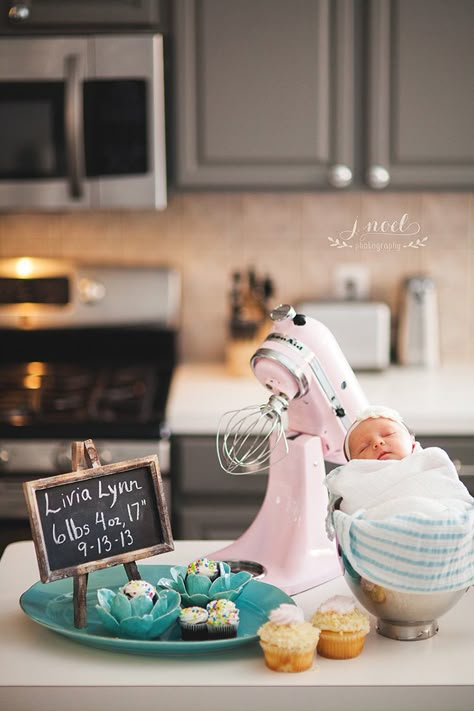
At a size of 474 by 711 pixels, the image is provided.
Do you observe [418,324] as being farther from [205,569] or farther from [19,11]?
[205,569]

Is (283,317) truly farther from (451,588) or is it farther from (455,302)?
(455,302)

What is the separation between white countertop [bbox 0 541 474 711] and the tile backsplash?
1924 millimetres

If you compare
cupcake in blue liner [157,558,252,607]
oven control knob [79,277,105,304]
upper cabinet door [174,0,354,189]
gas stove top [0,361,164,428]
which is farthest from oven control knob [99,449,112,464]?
cupcake in blue liner [157,558,252,607]

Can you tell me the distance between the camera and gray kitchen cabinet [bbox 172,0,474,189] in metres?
2.52

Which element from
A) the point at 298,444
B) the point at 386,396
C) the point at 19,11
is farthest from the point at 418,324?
the point at 298,444

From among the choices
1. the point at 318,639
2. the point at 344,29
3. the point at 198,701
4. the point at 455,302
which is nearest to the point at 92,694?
the point at 198,701

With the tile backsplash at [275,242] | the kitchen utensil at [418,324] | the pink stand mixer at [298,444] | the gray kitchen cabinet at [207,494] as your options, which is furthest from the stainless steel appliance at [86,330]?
the pink stand mixer at [298,444]

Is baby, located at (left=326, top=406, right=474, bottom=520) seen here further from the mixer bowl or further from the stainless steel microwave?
the stainless steel microwave

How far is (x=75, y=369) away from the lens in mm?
2902

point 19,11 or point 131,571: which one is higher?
point 19,11

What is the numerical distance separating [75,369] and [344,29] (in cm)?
124

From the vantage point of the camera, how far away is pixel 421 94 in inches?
100

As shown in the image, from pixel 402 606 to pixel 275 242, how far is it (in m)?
1.96

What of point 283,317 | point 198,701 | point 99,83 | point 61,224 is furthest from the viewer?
point 61,224
